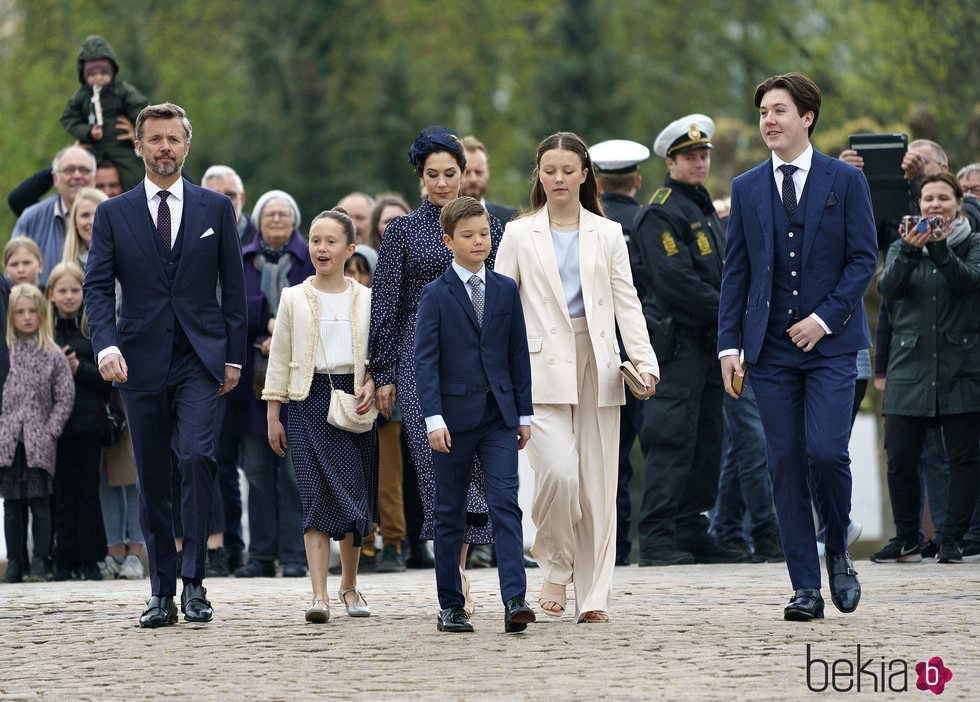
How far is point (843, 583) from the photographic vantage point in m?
9.14

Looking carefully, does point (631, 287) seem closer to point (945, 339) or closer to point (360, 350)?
point (360, 350)

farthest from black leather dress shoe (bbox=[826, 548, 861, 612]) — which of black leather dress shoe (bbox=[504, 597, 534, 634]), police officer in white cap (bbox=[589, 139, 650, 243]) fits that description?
police officer in white cap (bbox=[589, 139, 650, 243])

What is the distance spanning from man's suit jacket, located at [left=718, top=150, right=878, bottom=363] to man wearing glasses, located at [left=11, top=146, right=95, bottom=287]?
6.17 meters

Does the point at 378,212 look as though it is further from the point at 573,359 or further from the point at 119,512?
the point at 573,359

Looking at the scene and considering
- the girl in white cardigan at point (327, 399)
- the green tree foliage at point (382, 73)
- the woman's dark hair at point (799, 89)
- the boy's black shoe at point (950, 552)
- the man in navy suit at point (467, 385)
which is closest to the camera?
the man in navy suit at point (467, 385)

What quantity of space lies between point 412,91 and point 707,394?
34.0 meters

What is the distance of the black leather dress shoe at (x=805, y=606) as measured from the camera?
9055 millimetres

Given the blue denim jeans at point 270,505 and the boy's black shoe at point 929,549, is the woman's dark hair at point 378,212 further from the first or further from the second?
the boy's black shoe at point 929,549

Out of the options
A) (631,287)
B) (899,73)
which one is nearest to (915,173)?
(631,287)

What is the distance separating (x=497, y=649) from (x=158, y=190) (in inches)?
117

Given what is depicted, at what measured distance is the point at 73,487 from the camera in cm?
1306

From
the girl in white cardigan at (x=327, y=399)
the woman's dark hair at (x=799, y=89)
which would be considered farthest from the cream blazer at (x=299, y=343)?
the woman's dark hair at (x=799, y=89)

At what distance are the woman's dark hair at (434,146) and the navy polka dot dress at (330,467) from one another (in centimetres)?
117

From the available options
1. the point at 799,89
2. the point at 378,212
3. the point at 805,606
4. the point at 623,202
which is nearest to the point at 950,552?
the point at 623,202
